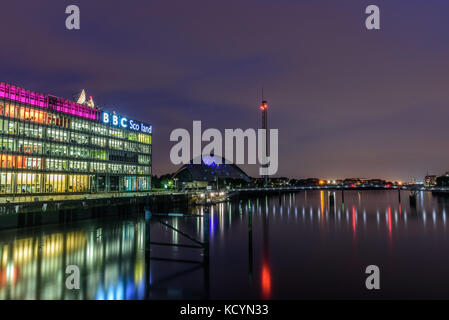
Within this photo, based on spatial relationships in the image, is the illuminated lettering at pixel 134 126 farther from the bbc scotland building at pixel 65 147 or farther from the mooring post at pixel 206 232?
the mooring post at pixel 206 232

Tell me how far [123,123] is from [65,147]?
2094 centimetres

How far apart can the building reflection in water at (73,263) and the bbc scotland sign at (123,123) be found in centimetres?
4754

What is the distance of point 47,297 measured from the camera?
1617 centimetres

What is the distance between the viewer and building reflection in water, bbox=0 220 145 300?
17156 millimetres

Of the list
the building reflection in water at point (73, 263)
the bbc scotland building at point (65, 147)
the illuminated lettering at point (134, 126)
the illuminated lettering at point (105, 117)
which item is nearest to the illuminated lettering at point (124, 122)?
the bbc scotland building at point (65, 147)

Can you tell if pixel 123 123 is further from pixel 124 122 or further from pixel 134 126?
pixel 134 126

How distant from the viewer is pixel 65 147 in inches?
2544

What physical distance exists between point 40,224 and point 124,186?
140 feet

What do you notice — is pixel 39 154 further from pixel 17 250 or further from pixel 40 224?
pixel 17 250

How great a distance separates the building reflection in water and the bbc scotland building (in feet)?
85.3

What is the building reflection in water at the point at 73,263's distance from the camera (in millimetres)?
17156

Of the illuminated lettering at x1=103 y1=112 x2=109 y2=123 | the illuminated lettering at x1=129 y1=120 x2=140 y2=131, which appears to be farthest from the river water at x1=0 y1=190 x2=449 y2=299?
the illuminated lettering at x1=129 y1=120 x2=140 y2=131
